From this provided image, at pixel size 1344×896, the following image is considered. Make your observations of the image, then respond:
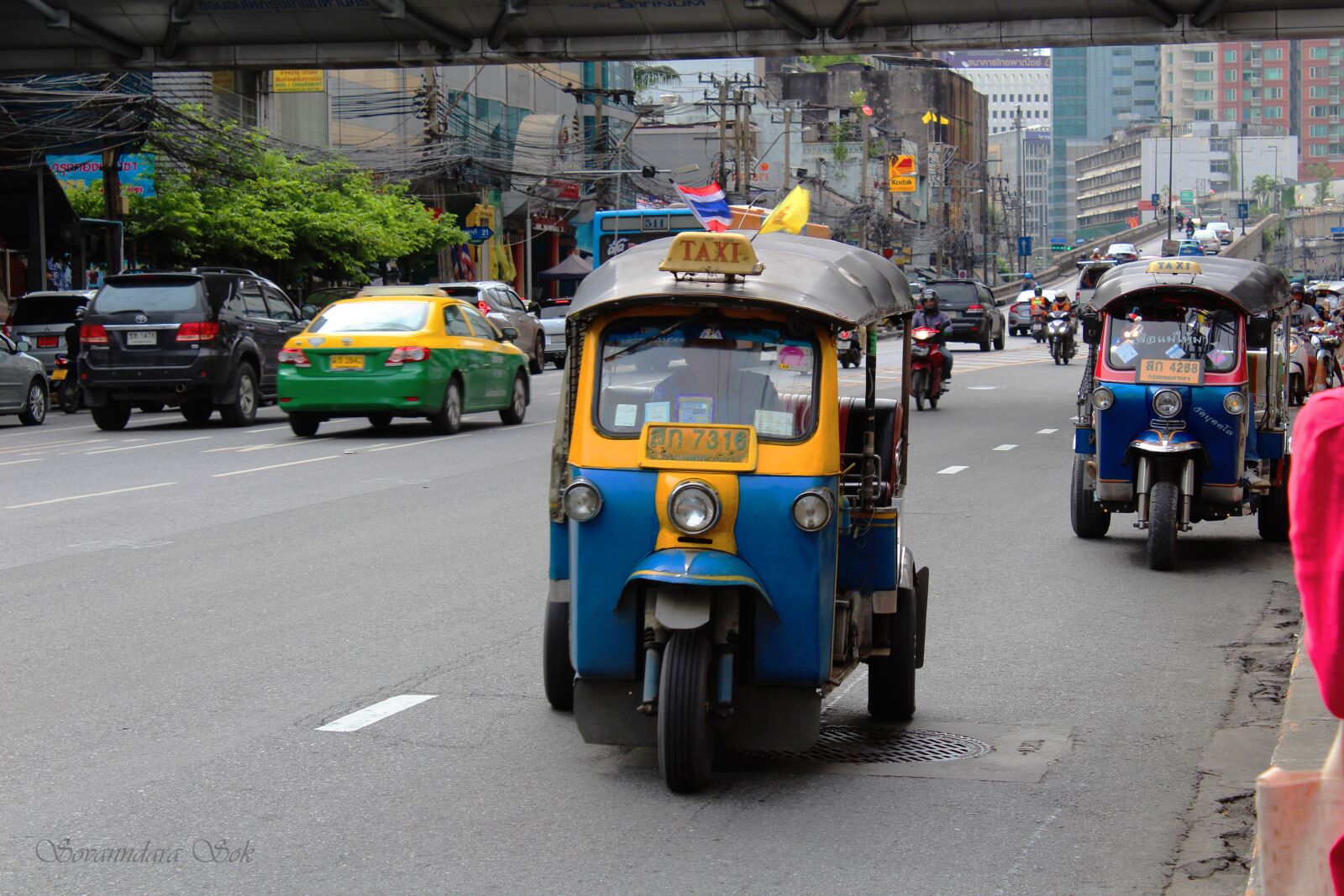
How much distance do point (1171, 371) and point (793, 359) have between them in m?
5.85

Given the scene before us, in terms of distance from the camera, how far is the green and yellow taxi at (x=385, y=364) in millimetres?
18719

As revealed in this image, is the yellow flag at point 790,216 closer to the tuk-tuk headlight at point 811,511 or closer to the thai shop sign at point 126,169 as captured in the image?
the tuk-tuk headlight at point 811,511

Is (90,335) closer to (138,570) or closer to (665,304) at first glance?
(138,570)

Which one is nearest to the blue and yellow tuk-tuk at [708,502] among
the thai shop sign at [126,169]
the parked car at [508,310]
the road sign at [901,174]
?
the parked car at [508,310]

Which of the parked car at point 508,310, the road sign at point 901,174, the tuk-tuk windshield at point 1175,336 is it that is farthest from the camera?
the road sign at point 901,174

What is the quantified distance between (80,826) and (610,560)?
A: 1859 mm

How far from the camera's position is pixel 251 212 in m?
35.3

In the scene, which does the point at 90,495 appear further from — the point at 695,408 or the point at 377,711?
the point at 695,408

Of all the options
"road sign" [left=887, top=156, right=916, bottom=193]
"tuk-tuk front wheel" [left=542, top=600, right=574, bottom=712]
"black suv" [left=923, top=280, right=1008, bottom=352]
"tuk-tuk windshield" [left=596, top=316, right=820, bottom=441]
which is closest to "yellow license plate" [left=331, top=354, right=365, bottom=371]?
"tuk-tuk front wheel" [left=542, top=600, right=574, bottom=712]

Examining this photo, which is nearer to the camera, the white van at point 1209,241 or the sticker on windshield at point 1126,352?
the sticker on windshield at point 1126,352

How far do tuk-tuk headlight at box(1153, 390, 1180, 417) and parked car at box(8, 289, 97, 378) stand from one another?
2003cm

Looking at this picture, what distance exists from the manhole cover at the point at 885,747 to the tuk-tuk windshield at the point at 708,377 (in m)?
1.20

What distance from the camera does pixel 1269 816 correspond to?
2.41 m

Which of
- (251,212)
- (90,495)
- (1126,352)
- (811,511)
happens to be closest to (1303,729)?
(811,511)
